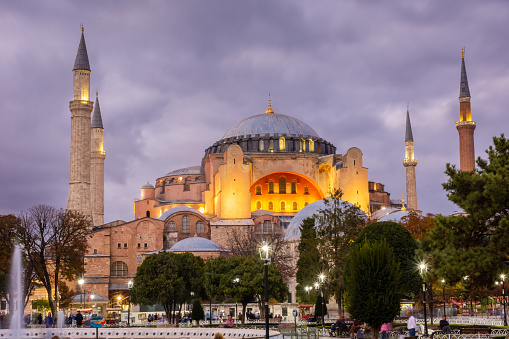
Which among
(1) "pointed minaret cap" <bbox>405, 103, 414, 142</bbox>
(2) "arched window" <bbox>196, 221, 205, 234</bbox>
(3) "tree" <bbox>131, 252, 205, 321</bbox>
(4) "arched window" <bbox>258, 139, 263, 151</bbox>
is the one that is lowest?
(3) "tree" <bbox>131, 252, 205, 321</bbox>

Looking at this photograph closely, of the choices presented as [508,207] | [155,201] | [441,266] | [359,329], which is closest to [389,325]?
[359,329]

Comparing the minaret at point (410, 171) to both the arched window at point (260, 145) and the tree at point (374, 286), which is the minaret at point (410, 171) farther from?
the tree at point (374, 286)

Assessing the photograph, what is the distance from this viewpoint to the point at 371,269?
1694 cm

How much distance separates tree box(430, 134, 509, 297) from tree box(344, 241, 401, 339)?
63.5 inches

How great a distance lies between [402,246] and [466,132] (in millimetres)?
27377

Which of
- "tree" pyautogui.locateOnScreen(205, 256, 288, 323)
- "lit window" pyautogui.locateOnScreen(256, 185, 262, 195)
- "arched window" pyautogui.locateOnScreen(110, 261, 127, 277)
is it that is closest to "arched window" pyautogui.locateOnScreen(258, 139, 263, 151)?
"lit window" pyautogui.locateOnScreen(256, 185, 262, 195)

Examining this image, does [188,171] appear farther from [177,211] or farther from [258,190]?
[177,211]

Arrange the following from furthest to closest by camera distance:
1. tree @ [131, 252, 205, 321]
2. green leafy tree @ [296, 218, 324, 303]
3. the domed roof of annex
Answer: the domed roof of annex → tree @ [131, 252, 205, 321] → green leafy tree @ [296, 218, 324, 303]

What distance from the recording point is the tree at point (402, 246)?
997 inches

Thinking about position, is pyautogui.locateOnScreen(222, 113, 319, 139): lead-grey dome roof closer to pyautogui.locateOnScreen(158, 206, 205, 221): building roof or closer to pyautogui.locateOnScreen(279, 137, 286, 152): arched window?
pyautogui.locateOnScreen(279, 137, 286, 152): arched window

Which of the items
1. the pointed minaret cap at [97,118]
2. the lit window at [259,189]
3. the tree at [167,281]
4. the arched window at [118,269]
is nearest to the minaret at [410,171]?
the lit window at [259,189]

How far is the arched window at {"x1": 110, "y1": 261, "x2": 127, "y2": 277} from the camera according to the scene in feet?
163

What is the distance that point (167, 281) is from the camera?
107 feet

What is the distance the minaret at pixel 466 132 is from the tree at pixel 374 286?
33351mm
